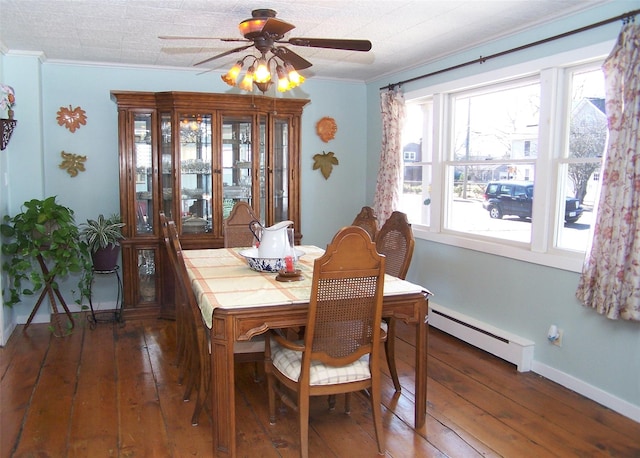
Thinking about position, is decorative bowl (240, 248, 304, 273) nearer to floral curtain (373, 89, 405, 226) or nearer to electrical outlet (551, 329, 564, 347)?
electrical outlet (551, 329, 564, 347)

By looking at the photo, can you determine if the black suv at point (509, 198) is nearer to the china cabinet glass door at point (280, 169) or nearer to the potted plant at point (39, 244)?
the china cabinet glass door at point (280, 169)

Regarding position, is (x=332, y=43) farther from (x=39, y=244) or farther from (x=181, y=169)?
(x=39, y=244)

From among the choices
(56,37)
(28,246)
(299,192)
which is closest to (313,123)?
(299,192)

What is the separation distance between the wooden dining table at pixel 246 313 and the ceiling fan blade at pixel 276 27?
4.16ft

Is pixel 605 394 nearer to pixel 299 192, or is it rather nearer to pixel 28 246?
pixel 299 192

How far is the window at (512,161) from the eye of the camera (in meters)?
3.26

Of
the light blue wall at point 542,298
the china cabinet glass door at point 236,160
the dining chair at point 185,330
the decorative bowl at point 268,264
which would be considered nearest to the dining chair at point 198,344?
the dining chair at point 185,330

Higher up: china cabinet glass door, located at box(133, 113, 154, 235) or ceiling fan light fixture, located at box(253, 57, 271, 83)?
ceiling fan light fixture, located at box(253, 57, 271, 83)

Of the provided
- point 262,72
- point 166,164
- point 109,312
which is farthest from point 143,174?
point 262,72

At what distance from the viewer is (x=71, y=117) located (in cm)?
467

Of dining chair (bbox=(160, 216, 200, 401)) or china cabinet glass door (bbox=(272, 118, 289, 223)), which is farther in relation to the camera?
china cabinet glass door (bbox=(272, 118, 289, 223))

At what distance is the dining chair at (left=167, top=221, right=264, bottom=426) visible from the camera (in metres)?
2.58

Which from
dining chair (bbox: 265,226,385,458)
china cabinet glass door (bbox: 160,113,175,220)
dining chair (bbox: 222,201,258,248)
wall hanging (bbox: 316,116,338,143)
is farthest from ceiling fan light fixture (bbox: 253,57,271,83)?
wall hanging (bbox: 316,116,338,143)

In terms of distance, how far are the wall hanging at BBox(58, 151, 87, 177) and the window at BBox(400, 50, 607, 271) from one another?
9.59 ft
